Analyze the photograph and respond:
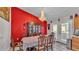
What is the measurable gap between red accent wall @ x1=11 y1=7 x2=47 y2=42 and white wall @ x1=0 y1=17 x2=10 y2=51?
93mm

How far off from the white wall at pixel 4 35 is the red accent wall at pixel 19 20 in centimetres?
9

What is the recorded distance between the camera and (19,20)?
6.97 feet

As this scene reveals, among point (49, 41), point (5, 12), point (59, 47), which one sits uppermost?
point (5, 12)

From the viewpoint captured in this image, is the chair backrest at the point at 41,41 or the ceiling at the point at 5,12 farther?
the chair backrest at the point at 41,41

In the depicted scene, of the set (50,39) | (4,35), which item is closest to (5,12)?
(4,35)

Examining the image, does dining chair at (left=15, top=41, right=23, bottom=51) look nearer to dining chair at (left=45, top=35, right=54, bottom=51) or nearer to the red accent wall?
the red accent wall

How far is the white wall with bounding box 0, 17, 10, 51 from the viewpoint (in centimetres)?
206

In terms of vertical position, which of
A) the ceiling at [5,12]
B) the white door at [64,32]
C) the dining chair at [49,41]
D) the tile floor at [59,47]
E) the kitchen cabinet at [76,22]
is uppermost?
the ceiling at [5,12]

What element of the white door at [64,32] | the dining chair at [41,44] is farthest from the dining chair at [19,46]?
the white door at [64,32]

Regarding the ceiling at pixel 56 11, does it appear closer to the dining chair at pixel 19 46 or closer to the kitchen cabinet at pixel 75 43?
the kitchen cabinet at pixel 75 43

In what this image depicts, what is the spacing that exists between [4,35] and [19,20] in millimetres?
390

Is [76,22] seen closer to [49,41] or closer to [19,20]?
[49,41]

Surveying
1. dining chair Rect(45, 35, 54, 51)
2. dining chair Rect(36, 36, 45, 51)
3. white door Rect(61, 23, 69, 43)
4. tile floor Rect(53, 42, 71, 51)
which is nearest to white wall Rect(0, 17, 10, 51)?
dining chair Rect(36, 36, 45, 51)

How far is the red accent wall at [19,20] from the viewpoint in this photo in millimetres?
2096
